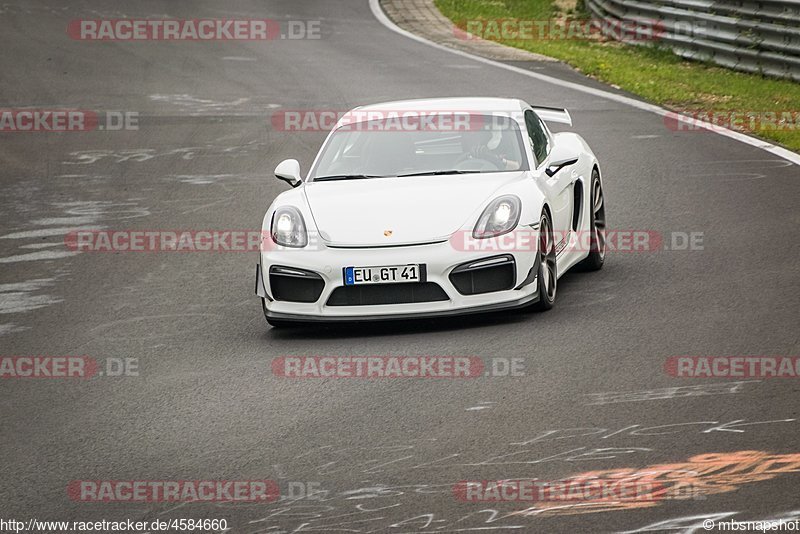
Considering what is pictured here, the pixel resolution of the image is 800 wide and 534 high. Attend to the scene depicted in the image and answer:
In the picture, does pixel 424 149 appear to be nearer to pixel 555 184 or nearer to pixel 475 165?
pixel 475 165

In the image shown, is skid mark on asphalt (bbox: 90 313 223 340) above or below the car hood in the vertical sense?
below

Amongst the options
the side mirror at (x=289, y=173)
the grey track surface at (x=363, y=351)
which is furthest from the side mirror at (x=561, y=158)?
the side mirror at (x=289, y=173)

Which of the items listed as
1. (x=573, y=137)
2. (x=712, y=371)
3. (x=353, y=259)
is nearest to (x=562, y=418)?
(x=712, y=371)

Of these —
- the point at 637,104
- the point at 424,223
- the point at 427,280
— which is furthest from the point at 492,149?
the point at 637,104

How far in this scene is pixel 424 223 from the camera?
340 inches

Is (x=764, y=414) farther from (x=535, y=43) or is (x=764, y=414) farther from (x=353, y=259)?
(x=535, y=43)

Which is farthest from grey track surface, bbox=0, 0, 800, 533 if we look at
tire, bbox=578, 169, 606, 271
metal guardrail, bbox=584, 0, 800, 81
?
metal guardrail, bbox=584, 0, 800, 81

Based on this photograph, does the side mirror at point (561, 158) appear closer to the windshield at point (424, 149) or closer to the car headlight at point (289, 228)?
the windshield at point (424, 149)

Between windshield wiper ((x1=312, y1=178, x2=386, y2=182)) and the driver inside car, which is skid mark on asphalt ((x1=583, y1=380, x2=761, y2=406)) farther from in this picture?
windshield wiper ((x1=312, y1=178, x2=386, y2=182))

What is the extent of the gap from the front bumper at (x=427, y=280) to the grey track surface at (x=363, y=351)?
0.16m

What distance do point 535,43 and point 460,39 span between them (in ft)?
5.05

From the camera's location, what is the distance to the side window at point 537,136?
9.78 meters

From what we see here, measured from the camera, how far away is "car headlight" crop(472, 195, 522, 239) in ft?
28.3

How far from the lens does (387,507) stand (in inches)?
218
